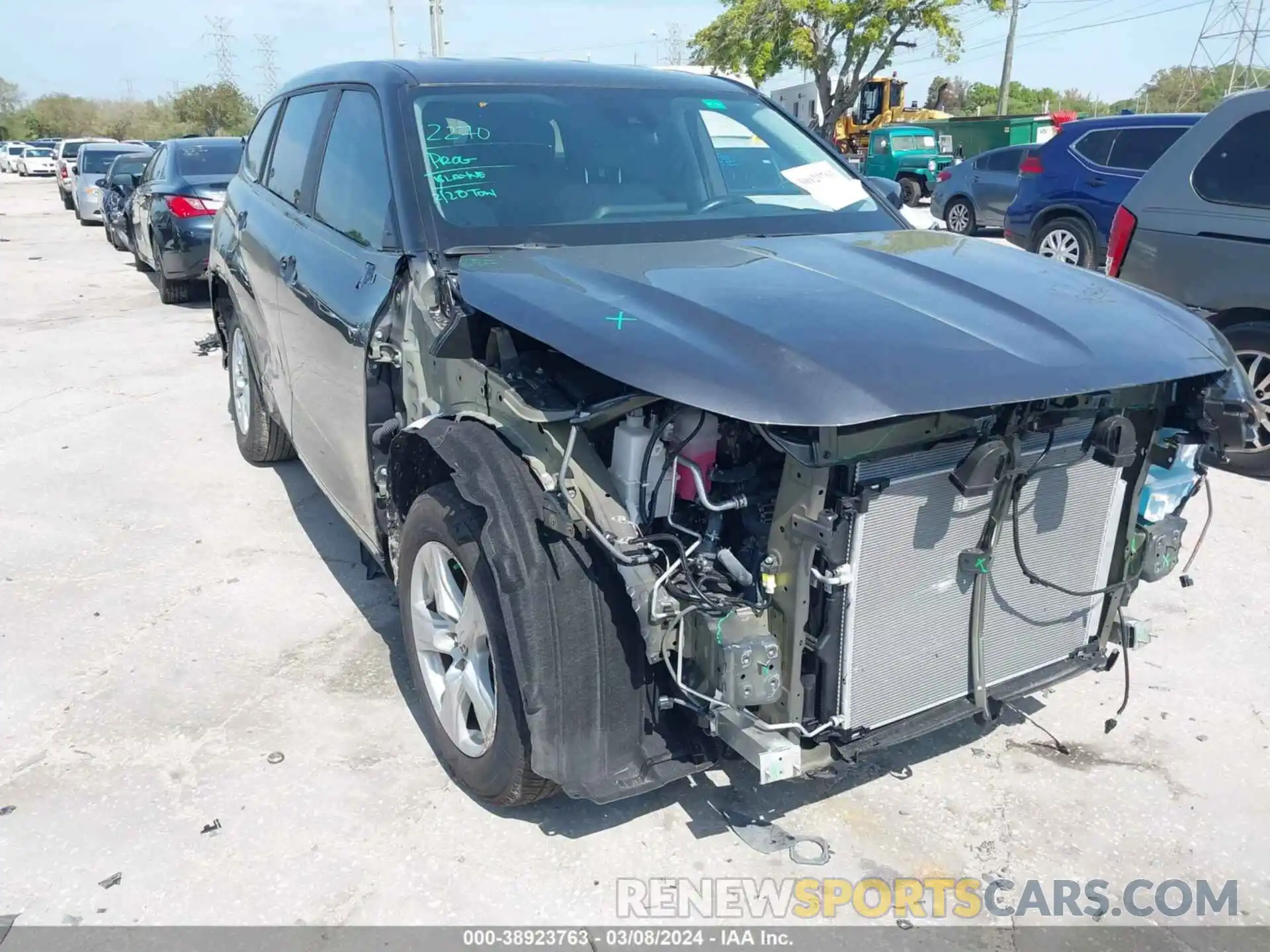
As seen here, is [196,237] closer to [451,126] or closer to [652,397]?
[451,126]

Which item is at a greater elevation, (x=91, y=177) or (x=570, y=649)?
(x=91, y=177)

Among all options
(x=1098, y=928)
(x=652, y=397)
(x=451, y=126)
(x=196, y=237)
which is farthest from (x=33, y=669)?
(x=196, y=237)

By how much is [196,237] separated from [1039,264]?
9.13 metres

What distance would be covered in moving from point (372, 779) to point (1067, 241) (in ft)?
35.2

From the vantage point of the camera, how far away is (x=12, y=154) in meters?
46.9

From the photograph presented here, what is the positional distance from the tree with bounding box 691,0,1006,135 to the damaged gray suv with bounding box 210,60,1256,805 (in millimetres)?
35564

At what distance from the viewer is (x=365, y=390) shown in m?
3.20

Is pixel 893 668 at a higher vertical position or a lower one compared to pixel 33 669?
higher

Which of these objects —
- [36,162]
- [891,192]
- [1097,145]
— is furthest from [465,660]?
[36,162]

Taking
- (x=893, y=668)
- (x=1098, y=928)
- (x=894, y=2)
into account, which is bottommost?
(x=1098, y=928)

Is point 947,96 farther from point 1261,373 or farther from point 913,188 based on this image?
point 1261,373

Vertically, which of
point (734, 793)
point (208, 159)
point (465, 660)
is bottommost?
point (734, 793)

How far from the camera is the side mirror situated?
12.8 ft

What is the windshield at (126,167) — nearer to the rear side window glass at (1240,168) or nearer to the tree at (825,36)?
the rear side window glass at (1240,168)
